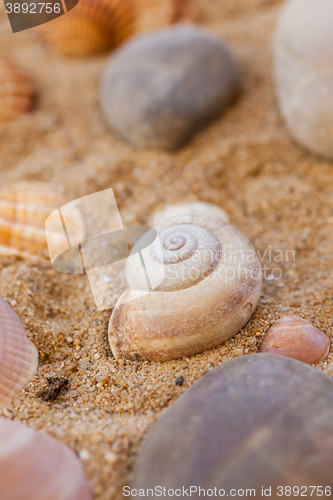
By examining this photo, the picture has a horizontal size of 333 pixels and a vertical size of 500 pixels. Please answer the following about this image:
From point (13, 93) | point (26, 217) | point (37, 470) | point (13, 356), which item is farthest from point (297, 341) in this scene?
point (13, 93)

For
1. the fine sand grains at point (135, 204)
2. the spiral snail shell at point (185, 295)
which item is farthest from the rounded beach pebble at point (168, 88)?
the spiral snail shell at point (185, 295)

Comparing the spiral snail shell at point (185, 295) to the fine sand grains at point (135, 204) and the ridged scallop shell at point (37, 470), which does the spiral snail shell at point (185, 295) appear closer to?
the fine sand grains at point (135, 204)

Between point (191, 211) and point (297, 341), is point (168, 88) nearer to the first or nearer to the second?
point (191, 211)

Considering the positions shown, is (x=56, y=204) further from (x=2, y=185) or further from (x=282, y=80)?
(x=282, y=80)

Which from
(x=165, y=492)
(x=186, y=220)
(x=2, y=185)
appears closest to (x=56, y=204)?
(x=2, y=185)

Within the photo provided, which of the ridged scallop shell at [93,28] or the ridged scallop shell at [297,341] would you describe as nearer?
the ridged scallop shell at [297,341]

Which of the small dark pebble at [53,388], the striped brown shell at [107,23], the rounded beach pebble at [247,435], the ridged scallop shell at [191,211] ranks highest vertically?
the striped brown shell at [107,23]
